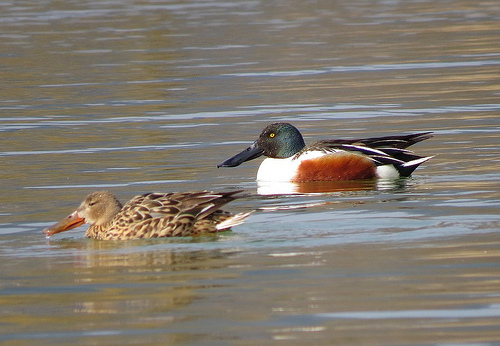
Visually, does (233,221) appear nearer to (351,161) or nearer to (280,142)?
(351,161)

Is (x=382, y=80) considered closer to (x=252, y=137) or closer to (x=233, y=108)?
(x=233, y=108)

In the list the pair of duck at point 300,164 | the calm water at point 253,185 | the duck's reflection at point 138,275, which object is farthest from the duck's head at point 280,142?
the duck's reflection at point 138,275

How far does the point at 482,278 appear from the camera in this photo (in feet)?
26.9

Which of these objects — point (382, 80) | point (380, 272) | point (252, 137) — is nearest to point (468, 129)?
point (252, 137)

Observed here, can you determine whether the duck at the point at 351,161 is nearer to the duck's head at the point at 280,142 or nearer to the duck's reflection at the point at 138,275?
the duck's head at the point at 280,142

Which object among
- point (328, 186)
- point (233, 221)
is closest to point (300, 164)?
point (328, 186)

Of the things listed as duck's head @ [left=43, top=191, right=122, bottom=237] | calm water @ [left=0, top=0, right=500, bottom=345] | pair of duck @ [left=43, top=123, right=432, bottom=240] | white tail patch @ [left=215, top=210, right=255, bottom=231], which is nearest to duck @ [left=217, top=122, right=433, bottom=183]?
pair of duck @ [left=43, top=123, right=432, bottom=240]

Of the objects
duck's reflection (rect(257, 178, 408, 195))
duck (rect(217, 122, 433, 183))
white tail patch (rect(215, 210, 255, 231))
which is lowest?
duck's reflection (rect(257, 178, 408, 195))

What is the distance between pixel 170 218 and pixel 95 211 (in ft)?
2.73

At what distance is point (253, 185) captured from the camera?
13297 millimetres

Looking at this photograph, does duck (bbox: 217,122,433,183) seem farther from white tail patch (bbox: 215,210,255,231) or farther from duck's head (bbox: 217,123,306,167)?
white tail patch (bbox: 215,210,255,231)

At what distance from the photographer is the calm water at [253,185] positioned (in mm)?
7570

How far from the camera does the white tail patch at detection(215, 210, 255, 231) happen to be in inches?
392

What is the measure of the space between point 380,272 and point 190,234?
2.23 m
